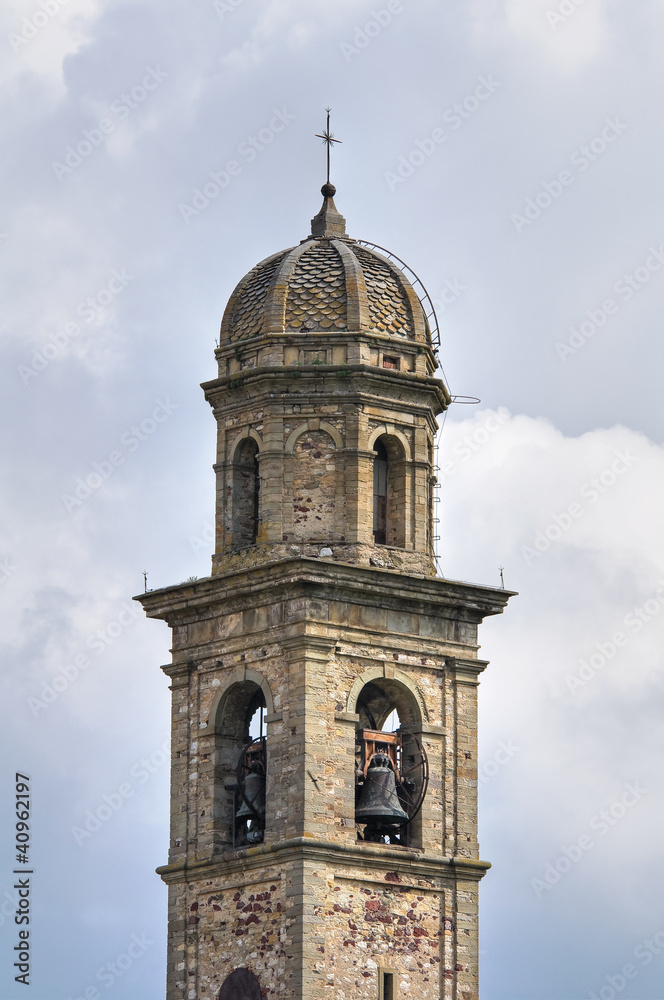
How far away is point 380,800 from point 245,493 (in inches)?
288

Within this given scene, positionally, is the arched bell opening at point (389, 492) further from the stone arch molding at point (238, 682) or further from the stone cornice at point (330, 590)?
the stone arch molding at point (238, 682)

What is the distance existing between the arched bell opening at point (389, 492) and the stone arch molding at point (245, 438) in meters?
2.36

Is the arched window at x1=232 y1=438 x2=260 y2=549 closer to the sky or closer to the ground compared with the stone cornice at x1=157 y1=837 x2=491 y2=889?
closer to the sky

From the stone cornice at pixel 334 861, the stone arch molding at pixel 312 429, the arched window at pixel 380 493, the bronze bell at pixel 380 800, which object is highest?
the stone arch molding at pixel 312 429

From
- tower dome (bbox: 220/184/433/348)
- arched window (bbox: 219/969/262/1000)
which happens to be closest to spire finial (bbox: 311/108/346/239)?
tower dome (bbox: 220/184/433/348)

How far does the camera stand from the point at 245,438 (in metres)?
70.9

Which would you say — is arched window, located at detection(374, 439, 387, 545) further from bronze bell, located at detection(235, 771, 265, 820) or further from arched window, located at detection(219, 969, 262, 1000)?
arched window, located at detection(219, 969, 262, 1000)

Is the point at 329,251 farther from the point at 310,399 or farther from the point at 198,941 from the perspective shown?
the point at 198,941

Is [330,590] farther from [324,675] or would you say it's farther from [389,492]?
[389,492]

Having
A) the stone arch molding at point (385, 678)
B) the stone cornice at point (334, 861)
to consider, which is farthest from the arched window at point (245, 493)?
the stone cornice at point (334, 861)

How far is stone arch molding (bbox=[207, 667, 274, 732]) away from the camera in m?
68.5

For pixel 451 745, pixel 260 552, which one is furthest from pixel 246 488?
pixel 451 745

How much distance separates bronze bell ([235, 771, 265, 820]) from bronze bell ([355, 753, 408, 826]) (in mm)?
1939

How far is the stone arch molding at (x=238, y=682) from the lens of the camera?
68.5 meters
